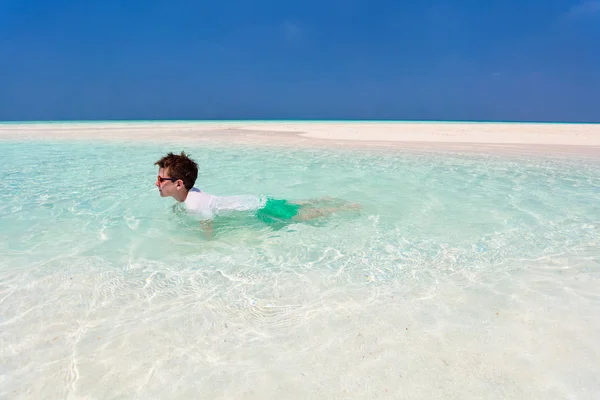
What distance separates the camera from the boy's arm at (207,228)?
138 inches

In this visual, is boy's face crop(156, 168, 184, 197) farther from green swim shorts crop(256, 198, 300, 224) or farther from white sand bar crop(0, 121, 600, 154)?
white sand bar crop(0, 121, 600, 154)

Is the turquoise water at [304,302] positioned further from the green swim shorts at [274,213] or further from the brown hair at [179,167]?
the brown hair at [179,167]

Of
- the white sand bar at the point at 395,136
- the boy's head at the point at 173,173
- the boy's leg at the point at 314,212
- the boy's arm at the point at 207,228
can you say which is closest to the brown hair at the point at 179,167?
the boy's head at the point at 173,173

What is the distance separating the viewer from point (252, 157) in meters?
10.4

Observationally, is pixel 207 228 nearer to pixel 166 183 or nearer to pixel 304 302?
pixel 166 183

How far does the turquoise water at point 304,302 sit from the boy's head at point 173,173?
0.46m

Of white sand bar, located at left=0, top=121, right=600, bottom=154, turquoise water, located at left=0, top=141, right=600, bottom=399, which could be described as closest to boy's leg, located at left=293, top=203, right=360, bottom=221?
turquoise water, located at left=0, top=141, right=600, bottom=399

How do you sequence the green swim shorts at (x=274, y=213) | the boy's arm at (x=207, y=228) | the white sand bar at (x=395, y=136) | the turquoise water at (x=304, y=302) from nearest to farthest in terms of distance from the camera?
the turquoise water at (x=304, y=302)
the boy's arm at (x=207, y=228)
the green swim shorts at (x=274, y=213)
the white sand bar at (x=395, y=136)

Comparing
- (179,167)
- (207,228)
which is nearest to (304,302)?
(207,228)

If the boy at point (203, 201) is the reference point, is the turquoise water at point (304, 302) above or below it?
below

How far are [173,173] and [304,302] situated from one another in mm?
2051

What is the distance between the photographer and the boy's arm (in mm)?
3512

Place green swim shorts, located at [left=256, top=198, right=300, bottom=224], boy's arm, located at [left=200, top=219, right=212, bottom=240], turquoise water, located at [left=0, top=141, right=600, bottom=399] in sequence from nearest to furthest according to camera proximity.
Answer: turquoise water, located at [left=0, top=141, right=600, bottom=399]
boy's arm, located at [left=200, top=219, right=212, bottom=240]
green swim shorts, located at [left=256, top=198, right=300, bottom=224]

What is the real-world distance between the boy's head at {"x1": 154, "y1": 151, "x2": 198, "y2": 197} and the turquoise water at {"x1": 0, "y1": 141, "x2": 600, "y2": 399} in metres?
0.46
